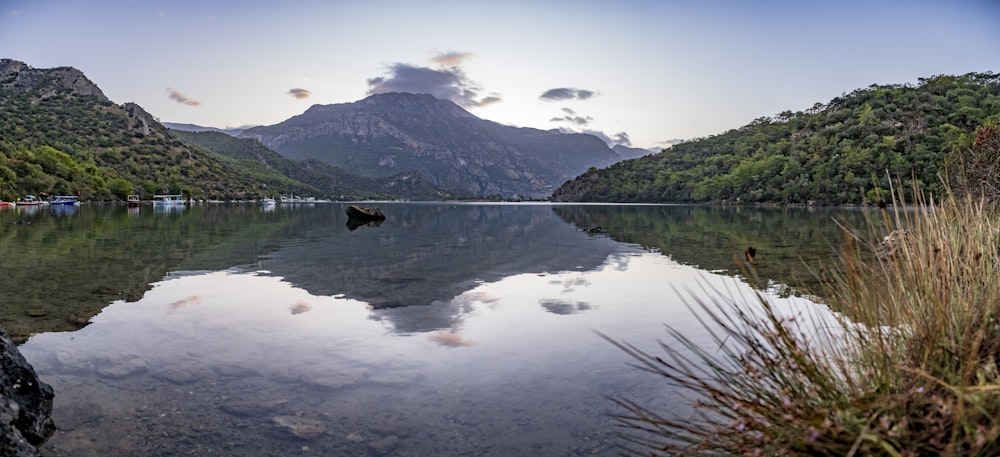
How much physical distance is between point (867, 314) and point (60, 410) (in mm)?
6967

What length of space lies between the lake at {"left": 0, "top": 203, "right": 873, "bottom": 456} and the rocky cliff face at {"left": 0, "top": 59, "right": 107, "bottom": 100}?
6477 inches

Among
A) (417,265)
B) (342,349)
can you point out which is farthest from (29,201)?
(342,349)

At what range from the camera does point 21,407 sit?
4.89 meters

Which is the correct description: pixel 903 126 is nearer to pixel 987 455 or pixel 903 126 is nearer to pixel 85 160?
pixel 987 455

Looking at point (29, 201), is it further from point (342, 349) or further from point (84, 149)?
point (342, 349)

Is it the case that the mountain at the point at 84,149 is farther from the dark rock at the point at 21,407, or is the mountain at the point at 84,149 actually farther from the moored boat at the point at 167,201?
the dark rock at the point at 21,407

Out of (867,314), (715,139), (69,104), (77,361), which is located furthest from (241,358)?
(715,139)

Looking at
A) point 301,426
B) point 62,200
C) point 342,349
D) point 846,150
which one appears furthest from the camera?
point 846,150

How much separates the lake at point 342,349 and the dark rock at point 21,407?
0.17 meters

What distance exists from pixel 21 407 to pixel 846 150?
123064 mm

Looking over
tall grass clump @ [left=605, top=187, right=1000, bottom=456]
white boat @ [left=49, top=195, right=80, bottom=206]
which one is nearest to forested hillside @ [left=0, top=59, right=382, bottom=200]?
white boat @ [left=49, top=195, right=80, bottom=206]

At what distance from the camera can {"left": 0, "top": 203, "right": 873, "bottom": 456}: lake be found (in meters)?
5.04

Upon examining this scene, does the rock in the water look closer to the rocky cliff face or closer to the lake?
the lake

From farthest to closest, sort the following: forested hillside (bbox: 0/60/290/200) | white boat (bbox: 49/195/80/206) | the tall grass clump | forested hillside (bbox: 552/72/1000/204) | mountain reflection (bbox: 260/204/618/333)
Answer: forested hillside (bbox: 552/72/1000/204) → forested hillside (bbox: 0/60/290/200) → white boat (bbox: 49/195/80/206) → mountain reflection (bbox: 260/204/618/333) → the tall grass clump
